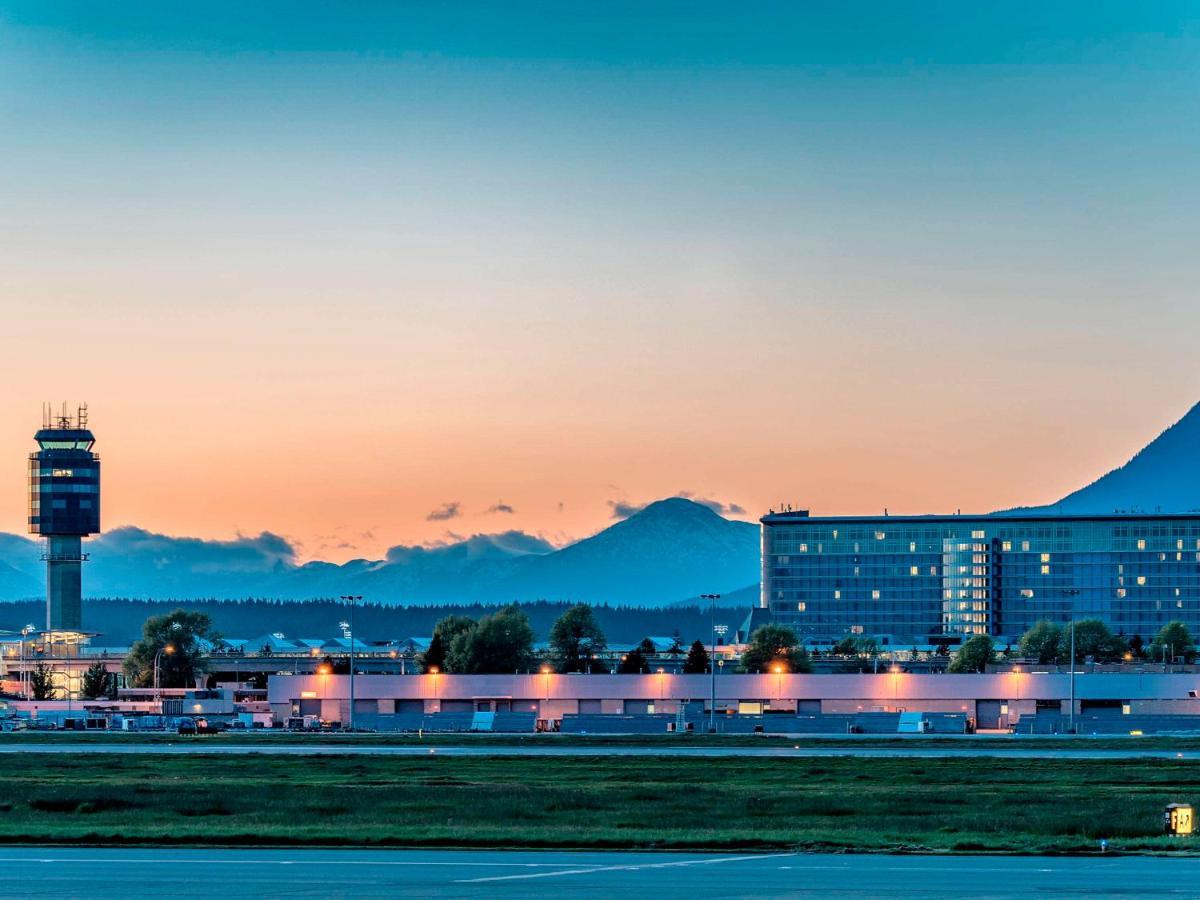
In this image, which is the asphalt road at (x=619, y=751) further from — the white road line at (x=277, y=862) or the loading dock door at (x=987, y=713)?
the white road line at (x=277, y=862)

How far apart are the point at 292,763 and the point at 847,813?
46.8m

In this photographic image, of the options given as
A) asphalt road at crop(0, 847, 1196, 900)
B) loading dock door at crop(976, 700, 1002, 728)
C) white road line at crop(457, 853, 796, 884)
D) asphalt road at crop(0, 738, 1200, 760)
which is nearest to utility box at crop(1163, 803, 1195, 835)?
asphalt road at crop(0, 847, 1196, 900)

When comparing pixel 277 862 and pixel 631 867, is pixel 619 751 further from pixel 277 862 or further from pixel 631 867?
pixel 631 867

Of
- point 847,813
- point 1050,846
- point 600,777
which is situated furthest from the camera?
point 600,777

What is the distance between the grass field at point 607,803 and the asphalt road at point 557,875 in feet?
10.3

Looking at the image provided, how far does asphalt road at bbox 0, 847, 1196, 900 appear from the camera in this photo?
43.3 meters

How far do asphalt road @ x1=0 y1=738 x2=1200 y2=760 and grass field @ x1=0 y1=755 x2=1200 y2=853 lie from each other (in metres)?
7.96

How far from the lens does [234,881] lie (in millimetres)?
45344

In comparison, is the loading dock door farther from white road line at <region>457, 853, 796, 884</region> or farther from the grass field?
white road line at <region>457, 853, 796, 884</region>

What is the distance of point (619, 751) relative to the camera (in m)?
124

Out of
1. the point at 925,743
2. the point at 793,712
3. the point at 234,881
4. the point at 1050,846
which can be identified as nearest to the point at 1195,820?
the point at 1050,846

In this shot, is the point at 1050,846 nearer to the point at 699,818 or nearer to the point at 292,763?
the point at 699,818

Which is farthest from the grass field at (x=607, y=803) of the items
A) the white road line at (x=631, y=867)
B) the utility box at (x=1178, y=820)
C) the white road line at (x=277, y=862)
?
the white road line at (x=277, y=862)

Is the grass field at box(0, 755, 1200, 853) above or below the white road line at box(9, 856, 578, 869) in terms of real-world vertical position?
below
